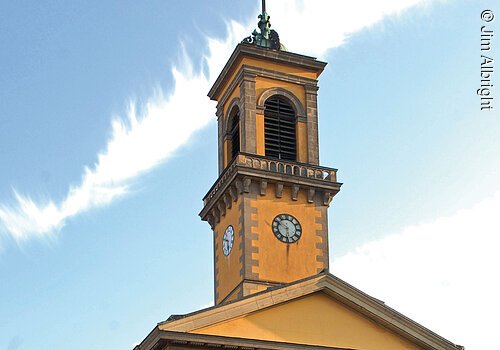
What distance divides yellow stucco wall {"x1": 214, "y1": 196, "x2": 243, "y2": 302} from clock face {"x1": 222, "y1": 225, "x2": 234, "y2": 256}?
0.57 feet

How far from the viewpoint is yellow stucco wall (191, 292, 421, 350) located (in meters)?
28.4

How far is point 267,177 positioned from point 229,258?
10.7 feet

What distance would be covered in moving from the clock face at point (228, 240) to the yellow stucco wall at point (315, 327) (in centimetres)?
688

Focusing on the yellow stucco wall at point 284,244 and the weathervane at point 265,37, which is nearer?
the yellow stucco wall at point 284,244

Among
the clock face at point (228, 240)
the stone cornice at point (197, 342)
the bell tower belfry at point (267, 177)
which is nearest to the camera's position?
the stone cornice at point (197, 342)

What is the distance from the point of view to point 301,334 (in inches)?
1141

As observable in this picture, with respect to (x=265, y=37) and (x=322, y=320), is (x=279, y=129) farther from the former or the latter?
(x=322, y=320)

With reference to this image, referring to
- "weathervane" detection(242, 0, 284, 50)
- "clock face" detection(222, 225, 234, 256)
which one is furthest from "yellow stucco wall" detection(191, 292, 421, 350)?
Answer: "weathervane" detection(242, 0, 284, 50)

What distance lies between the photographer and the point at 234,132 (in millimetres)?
38594

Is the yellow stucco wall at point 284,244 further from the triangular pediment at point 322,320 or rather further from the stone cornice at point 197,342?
the stone cornice at point 197,342

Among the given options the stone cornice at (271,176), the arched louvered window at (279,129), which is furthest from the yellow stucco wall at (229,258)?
the arched louvered window at (279,129)

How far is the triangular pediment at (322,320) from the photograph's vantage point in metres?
28.3

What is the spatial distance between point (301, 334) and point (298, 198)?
25.1 ft

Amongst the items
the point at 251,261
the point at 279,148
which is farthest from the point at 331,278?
the point at 279,148
